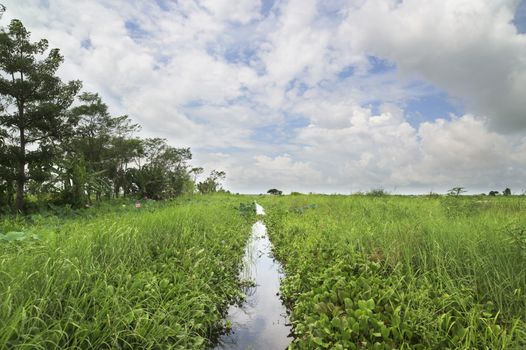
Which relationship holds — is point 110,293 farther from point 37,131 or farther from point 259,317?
point 37,131

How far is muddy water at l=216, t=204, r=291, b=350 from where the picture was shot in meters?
4.23

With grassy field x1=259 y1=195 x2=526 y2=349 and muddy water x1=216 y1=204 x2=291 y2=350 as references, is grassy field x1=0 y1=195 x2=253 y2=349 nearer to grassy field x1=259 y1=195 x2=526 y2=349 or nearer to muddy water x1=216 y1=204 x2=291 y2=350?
muddy water x1=216 y1=204 x2=291 y2=350

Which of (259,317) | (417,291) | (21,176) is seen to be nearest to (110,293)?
(259,317)

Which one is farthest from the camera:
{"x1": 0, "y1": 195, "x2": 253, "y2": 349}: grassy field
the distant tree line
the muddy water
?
the distant tree line

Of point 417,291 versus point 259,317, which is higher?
point 417,291

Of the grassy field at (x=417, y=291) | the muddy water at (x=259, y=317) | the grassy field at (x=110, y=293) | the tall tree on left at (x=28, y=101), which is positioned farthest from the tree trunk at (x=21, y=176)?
the grassy field at (x=417, y=291)

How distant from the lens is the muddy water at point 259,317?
4.23m

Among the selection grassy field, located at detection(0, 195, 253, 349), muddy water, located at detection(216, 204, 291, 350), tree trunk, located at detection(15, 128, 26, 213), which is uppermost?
tree trunk, located at detection(15, 128, 26, 213)

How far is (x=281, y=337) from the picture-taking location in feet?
14.3

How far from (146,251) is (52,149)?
13.5 meters

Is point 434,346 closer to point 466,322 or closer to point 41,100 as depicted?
point 466,322

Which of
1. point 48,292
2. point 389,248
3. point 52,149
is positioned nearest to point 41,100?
point 52,149

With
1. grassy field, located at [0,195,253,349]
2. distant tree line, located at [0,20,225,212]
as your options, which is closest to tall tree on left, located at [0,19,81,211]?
distant tree line, located at [0,20,225,212]

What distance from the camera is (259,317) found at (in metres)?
4.97
